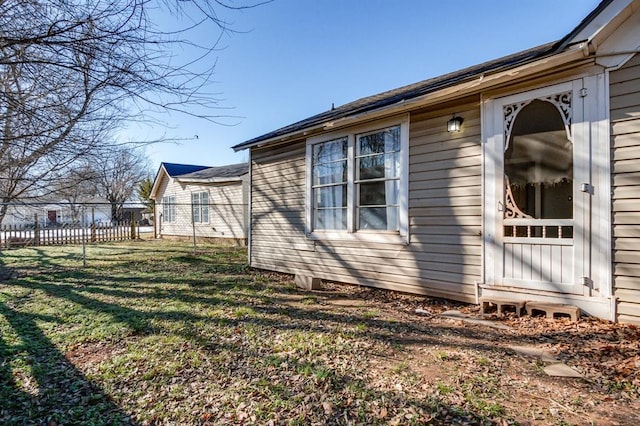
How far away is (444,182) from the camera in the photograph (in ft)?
16.5

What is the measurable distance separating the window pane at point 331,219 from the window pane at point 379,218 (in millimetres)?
378

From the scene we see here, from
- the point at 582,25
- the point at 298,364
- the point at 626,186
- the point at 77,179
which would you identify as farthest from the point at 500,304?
the point at 77,179

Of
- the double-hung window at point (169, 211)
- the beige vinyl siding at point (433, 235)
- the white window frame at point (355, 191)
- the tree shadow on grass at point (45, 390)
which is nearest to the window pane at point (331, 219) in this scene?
the white window frame at point (355, 191)

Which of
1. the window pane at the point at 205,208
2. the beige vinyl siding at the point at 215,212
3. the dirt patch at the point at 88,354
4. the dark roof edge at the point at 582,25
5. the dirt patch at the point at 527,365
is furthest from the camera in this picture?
the window pane at the point at 205,208

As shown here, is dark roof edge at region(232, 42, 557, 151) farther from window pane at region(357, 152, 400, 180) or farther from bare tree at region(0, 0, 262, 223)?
bare tree at region(0, 0, 262, 223)

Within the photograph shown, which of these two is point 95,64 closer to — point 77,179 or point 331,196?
point 77,179

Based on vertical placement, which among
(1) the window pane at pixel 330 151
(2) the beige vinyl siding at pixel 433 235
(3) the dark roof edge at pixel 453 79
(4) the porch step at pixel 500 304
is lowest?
(4) the porch step at pixel 500 304

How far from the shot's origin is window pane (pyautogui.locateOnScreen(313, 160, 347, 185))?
21.1 ft

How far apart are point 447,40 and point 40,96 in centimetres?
919

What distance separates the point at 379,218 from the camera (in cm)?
589

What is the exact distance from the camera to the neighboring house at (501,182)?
3646 millimetres

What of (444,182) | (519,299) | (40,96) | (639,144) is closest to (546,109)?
(639,144)

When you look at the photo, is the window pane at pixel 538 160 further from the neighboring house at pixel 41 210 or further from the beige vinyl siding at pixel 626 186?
the neighboring house at pixel 41 210

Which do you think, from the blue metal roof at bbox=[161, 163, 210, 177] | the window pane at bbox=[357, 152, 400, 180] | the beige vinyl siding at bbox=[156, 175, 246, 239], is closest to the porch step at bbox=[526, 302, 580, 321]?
the window pane at bbox=[357, 152, 400, 180]
